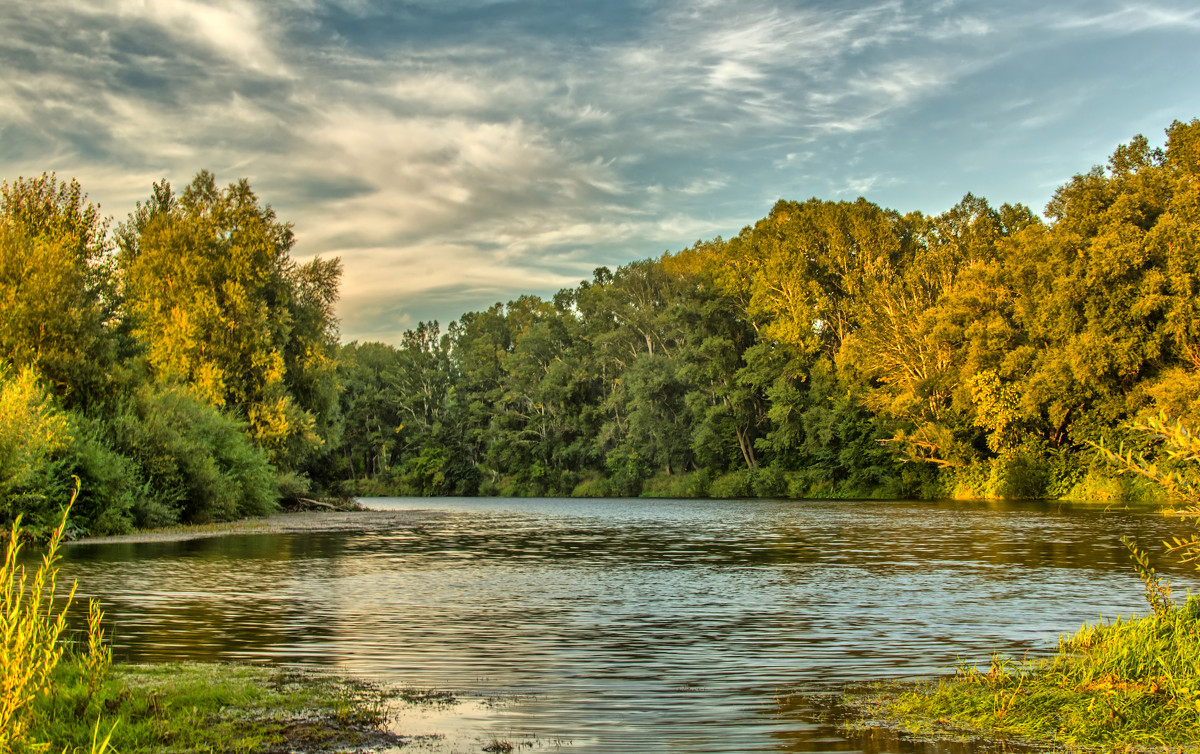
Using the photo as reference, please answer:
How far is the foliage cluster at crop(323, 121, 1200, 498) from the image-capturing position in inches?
1939

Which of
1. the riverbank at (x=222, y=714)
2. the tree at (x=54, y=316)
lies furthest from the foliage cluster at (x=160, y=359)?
the riverbank at (x=222, y=714)

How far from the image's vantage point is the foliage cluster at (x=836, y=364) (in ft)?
162

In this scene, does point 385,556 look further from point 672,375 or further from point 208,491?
point 672,375

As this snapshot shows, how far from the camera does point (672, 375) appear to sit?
3442 inches

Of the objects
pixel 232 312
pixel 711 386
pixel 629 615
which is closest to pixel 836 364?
pixel 711 386

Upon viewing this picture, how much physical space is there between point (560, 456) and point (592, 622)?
90741 millimetres

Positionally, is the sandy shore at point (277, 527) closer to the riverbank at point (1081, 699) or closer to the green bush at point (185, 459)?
the green bush at point (185, 459)

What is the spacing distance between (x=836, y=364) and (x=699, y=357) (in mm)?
16686

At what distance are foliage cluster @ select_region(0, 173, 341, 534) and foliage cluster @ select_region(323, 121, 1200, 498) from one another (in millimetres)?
7822

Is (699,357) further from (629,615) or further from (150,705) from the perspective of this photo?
(150,705)

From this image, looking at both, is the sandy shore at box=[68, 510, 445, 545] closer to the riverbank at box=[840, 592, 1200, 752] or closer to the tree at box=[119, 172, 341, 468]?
the tree at box=[119, 172, 341, 468]

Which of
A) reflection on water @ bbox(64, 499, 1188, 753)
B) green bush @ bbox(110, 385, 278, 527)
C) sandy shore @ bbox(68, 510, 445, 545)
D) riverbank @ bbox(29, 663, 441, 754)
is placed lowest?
sandy shore @ bbox(68, 510, 445, 545)

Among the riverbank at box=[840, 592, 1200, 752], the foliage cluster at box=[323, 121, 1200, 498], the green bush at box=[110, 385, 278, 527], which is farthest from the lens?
the foliage cluster at box=[323, 121, 1200, 498]

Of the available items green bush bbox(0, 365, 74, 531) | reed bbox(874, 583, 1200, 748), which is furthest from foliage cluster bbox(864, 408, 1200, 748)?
green bush bbox(0, 365, 74, 531)
